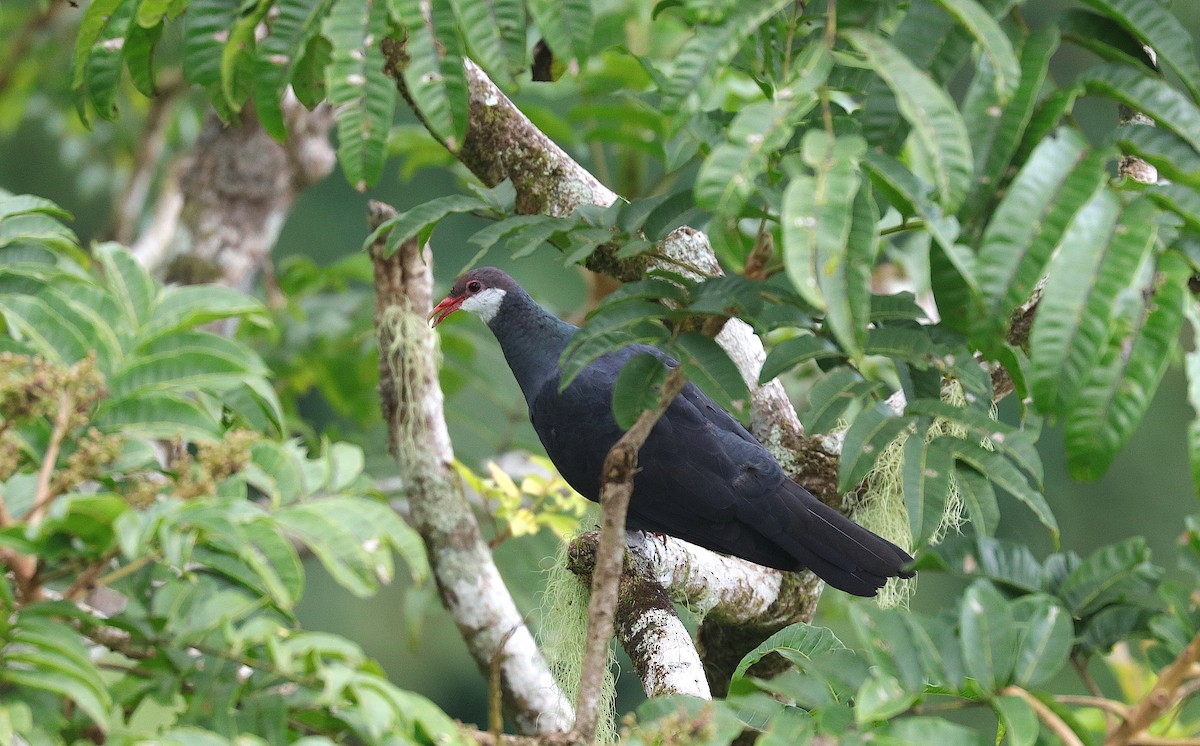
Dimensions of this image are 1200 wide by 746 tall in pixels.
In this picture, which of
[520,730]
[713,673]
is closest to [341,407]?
[520,730]

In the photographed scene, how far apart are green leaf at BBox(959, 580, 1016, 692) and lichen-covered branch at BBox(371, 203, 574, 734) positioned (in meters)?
2.17

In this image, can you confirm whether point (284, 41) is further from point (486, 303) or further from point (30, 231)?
point (486, 303)

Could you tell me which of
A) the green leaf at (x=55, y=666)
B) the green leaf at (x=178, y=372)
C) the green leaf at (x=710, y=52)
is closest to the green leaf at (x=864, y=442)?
the green leaf at (x=710, y=52)

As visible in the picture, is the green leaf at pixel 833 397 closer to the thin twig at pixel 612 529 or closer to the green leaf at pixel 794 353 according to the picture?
the green leaf at pixel 794 353

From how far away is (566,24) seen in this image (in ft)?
4.17

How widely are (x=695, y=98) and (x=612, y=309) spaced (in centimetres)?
36

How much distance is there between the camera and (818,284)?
107 cm

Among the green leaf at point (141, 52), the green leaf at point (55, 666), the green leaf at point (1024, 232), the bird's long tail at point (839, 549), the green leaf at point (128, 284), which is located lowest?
the bird's long tail at point (839, 549)

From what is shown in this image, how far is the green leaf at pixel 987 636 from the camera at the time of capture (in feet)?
3.86

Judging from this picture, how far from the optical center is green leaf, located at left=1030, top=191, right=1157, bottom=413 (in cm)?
108

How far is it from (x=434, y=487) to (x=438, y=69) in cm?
219

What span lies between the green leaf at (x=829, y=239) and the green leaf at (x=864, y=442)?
1.01 ft

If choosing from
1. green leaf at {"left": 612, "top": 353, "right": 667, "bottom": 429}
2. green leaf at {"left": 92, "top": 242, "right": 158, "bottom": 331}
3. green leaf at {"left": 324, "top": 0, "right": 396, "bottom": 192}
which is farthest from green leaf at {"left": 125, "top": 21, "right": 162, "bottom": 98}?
green leaf at {"left": 612, "top": 353, "right": 667, "bottom": 429}

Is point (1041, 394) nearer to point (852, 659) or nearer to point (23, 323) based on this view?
point (852, 659)
